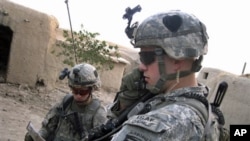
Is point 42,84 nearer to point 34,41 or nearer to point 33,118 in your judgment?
point 34,41

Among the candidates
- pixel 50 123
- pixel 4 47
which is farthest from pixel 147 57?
pixel 4 47

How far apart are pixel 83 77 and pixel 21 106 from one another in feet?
20.1

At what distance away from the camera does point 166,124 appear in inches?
62.0

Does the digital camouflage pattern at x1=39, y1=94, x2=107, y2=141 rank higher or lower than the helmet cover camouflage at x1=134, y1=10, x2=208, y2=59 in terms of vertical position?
lower

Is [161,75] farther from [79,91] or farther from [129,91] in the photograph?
[79,91]

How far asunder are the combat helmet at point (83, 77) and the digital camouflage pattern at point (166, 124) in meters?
2.71

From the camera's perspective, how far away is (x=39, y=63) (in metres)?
11.5

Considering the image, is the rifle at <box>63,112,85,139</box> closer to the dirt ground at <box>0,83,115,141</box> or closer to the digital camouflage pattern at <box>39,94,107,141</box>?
the digital camouflage pattern at <box>39,94,107,141</box>

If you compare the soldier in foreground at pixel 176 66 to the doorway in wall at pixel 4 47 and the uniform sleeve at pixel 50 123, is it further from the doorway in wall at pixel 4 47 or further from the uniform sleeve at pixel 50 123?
the doorway in wall at pixel 4 47

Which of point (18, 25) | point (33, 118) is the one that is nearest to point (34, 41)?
point (18, 25)

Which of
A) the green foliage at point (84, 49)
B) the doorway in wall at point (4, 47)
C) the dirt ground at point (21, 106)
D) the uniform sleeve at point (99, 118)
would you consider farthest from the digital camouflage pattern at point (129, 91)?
the doorway in wall at point (4, 47)

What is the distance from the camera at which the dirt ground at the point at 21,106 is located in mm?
8570

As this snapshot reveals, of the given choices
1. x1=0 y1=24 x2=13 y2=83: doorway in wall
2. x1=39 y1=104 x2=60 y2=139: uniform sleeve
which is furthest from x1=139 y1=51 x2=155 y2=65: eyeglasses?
x1=0 y1=24 x2=13 y2=83: doorway in wall

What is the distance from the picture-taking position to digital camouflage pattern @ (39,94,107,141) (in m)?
4.28
